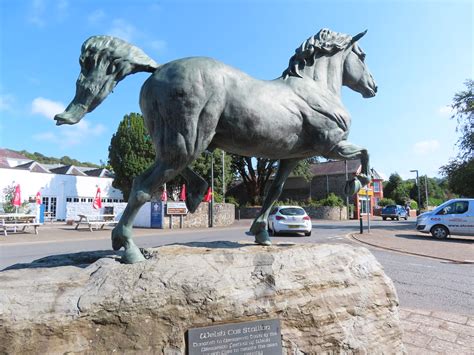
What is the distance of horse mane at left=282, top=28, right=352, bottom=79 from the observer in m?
3.24

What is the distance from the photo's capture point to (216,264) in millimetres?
2475

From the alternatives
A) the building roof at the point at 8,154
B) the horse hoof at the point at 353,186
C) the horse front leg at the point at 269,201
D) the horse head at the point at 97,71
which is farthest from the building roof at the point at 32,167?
the horse hoof at the point at 353,186

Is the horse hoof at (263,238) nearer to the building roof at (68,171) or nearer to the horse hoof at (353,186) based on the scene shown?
the horse hoof at (353,186)

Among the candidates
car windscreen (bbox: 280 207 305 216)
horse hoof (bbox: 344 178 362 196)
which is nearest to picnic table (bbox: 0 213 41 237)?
car windscreen (bbox: 280 207 305 216)

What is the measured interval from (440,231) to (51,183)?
34413 millimetres

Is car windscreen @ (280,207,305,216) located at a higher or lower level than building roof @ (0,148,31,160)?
lower

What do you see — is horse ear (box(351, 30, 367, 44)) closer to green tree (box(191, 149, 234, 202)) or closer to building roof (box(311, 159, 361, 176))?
green tree (box(191, 149, 234, 202))

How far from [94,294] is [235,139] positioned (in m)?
1.52

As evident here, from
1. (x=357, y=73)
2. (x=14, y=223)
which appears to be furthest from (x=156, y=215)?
(x=357, y=73)

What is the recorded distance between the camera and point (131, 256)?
8.08 ft

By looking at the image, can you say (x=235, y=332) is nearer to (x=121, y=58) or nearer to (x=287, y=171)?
(x=287, y=171)

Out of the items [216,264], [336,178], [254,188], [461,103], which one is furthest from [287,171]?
[336,178]

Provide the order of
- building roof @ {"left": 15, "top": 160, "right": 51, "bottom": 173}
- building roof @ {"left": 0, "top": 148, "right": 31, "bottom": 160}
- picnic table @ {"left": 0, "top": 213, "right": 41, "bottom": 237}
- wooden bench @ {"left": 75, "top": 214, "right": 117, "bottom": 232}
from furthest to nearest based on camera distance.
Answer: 1. building roof @ {"left": 0, "top": 148, "right": 31, "bottom": 160}
2. building roof @ {"left": 15, "top": 160, "right": 51, "bottom": 173}
3. wooden bench @ {"left": 75, "top": 214, "right": 117, "bottom": 232}
4. picnic table @ {"left": 0, "top": 213, "right": 41, "bottom": 237}

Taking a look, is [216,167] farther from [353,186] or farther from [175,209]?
[353,186]
